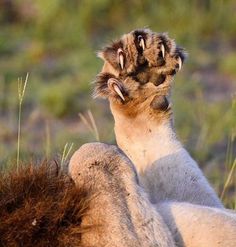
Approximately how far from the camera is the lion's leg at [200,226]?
2.41m

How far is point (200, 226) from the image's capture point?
2.42 m

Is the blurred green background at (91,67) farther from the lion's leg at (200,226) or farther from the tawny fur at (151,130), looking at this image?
the lion's leg at (200,226)

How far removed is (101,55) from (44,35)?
7343 millimetres

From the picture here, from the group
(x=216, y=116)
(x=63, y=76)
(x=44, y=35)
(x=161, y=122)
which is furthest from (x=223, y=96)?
(x=161, y=122)

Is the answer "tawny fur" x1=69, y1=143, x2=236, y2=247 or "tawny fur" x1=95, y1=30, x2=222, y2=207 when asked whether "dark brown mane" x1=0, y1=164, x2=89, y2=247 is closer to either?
"tawny fur" x1=69, y1=143, x2=236, y2=247

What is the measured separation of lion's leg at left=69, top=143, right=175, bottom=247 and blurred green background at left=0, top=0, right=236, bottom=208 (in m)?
2.82

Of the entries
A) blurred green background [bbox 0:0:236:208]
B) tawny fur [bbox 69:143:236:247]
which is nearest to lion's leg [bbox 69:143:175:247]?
tawny fur [bbox 69:143:236:247]

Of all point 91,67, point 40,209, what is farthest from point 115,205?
point 91,67

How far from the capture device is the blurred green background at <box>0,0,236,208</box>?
6648 mm

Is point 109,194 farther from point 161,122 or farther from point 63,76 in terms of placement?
point 63,76

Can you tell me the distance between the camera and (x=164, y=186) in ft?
9.46

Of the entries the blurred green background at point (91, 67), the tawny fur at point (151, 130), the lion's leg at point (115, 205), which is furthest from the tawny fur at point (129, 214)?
the blurred green background at point (91, 67)

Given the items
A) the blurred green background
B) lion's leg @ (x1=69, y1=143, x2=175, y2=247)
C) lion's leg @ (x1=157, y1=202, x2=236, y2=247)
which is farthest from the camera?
the blurred green background

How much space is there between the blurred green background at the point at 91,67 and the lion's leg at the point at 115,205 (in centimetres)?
282
